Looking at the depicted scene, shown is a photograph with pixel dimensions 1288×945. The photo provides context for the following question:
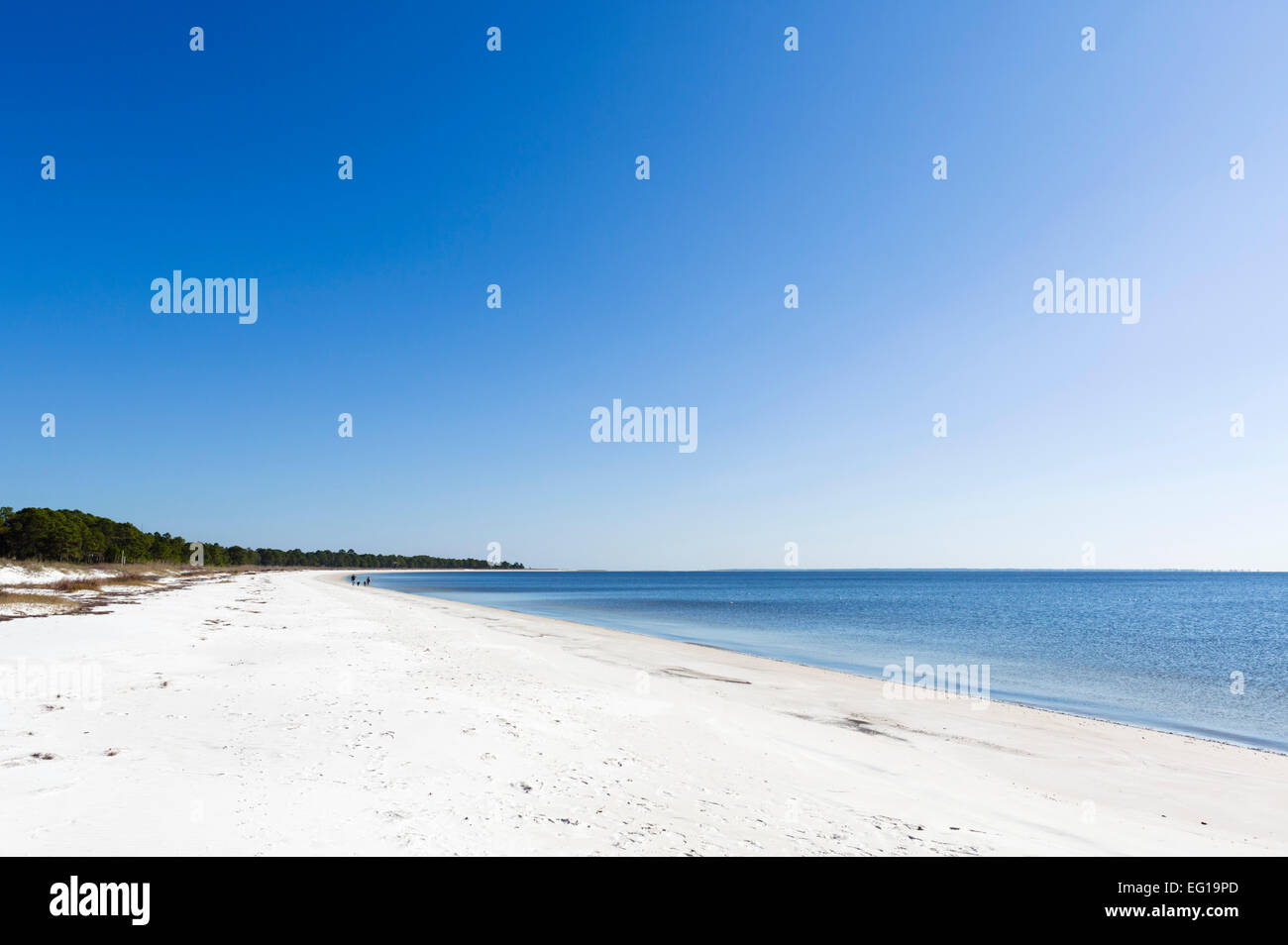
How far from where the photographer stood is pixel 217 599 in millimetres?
40781

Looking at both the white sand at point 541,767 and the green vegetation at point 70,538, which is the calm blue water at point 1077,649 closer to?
the white sand at point 541,767

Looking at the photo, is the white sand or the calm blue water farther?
the calm blue water

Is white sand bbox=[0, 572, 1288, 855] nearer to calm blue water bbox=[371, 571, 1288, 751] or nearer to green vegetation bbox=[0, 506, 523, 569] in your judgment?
calm blue water bbox=[371, 571, 1288, 751]

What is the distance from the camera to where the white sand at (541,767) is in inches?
263

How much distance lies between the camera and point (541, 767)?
30.8 feet

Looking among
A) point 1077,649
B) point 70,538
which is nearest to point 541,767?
point 1077,649

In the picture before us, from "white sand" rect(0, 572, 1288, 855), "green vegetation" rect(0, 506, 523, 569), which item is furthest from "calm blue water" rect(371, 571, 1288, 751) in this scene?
"green vegetation" rect(0, 506, 523, 569)

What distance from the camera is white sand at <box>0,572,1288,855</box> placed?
21.9 feet

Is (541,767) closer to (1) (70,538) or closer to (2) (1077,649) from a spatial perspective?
(2) (1077,649)

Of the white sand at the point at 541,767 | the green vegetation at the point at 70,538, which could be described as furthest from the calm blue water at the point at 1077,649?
the green vegetation at the point at 70,538

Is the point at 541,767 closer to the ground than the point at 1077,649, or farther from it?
farther from it

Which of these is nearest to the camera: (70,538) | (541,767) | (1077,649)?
(541,767)
